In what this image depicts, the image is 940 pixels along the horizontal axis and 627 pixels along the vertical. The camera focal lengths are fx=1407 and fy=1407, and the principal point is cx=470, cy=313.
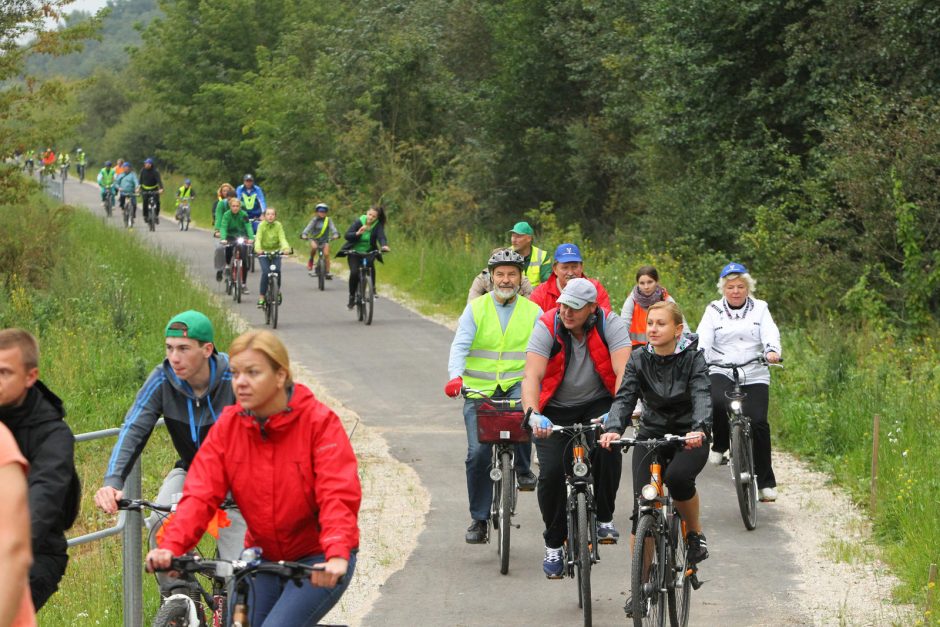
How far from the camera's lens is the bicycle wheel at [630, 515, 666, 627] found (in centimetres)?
702

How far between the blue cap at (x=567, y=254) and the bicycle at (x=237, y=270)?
48.3 feet

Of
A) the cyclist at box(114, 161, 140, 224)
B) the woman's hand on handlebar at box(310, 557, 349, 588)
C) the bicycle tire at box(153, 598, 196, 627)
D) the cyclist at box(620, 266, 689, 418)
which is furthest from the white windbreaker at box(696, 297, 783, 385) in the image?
the cyclist at box(114, 161, 140, 224)

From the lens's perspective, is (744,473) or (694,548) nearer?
(694,548)

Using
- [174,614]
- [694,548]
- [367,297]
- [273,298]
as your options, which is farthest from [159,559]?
[367,297]

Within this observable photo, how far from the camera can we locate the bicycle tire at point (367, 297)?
22062 mm

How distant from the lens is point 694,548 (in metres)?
7.70

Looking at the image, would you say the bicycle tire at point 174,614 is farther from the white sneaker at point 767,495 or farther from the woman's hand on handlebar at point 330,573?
the white sneaker at point 767,495

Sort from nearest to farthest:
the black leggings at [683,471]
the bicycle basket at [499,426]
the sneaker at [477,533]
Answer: the black leggings at [683,471] → the bicycle basket at [499,426] → the sneaker at [477,533]

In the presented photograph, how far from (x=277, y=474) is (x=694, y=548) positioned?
3.50 meters

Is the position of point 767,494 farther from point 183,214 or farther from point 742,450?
point 183,214

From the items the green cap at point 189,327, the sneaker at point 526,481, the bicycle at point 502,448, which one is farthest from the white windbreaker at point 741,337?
the green cap at point 189,327

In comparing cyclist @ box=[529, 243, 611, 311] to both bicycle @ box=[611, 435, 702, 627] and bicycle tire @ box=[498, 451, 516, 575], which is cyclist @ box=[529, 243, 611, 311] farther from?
bicycle @ box=[611, 435, 702, 627]

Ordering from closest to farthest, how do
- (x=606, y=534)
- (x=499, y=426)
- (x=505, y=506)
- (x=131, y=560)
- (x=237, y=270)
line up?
(x=131, y=560) → (x=606, y=534) → (x=505, y=506) → (x=499, y=426) → (x=237, y=270)

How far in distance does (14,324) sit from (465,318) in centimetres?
1092
